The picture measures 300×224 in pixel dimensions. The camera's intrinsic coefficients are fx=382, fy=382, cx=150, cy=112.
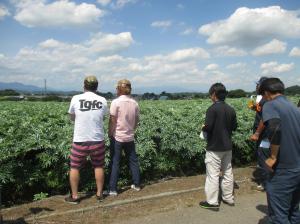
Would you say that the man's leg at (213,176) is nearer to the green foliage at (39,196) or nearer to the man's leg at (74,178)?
the man's leg at (74,178)

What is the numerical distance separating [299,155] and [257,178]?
3.85 m

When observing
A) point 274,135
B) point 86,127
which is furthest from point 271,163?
point 86,127

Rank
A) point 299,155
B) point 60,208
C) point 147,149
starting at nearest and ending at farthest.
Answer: point 299,155 → point 60,208 → point 147,149

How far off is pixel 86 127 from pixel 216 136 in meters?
2.01

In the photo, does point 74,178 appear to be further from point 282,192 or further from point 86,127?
point 282,192

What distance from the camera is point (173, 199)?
21.3ft

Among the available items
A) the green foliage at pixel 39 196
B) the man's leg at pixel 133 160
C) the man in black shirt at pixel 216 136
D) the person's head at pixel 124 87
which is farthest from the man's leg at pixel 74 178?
the man in black shirt at pixel 216 136

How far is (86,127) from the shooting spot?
5.90 metres

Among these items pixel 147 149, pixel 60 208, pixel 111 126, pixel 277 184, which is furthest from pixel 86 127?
pixel 277 184

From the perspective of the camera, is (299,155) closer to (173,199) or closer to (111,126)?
(173,199)

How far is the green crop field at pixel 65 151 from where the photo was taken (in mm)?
6250

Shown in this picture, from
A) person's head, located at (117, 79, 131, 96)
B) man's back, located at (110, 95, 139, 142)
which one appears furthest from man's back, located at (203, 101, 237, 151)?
person's head, located at (117, 79, 131, 96)

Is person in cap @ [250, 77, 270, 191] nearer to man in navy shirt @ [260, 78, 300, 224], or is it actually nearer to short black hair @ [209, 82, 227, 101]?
short black hair @ [209, 82, 227, 101]

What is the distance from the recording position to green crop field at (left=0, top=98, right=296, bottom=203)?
20.5 feet
